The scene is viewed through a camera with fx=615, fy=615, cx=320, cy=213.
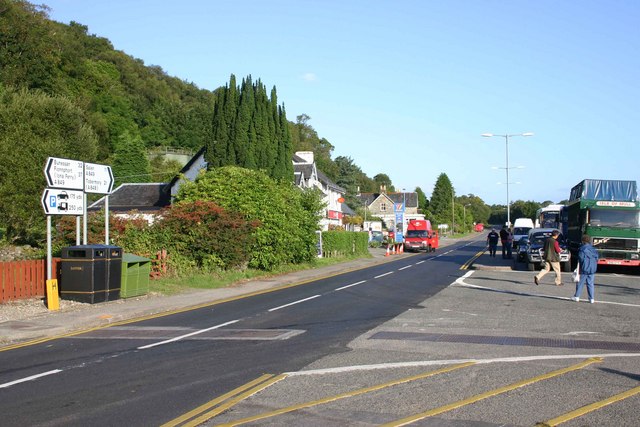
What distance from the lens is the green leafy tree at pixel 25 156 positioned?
29875 millimetres

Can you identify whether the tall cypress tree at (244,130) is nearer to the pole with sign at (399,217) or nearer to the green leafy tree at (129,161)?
the pole with sign at (399,217)

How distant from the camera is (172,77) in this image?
407ft

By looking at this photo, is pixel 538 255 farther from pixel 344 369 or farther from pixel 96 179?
pixel 344 369

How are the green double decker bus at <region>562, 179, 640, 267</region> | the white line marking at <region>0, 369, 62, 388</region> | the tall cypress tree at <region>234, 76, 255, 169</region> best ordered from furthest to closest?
the tall cypress tree at <region>234, 76, 255, 169</region>, the green double decker bus at <region>562, 179, 640, 267</region>, the white line marking at <region>0, 369, 62, 388</region>

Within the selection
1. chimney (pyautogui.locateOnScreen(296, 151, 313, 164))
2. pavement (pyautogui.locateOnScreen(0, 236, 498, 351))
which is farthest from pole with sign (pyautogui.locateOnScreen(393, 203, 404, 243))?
pavement (pyautogui.locateOnScreen(0, 236, 498, 351))

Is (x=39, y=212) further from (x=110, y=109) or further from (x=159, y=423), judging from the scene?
(x=110, y=109)

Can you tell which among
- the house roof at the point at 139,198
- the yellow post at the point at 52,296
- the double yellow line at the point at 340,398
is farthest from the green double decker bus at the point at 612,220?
the house roof at the point at 139,198

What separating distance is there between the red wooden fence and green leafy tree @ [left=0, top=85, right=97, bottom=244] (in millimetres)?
14294

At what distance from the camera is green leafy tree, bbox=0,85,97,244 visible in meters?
29.9

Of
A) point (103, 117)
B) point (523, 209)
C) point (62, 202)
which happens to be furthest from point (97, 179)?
point (523, 209)

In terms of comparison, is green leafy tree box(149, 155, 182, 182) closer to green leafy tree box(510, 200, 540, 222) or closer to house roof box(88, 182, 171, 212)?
house roof box(88, 182, 171, 212)

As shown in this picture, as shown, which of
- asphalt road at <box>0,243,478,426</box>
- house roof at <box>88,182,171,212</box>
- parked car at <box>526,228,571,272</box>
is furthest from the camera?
house roof at <box>88,182,171,212</box>

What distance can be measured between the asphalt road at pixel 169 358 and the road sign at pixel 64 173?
499 centimetres

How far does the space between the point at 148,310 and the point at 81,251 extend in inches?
100
